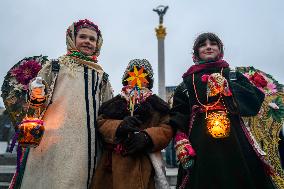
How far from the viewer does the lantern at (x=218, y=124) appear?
8.52ft

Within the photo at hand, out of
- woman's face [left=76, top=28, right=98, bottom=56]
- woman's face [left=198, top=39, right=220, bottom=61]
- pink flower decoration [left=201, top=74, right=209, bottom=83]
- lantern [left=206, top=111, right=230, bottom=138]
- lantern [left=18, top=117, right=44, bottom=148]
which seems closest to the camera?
lantern [left=18, top=117, right=44, bottom=148]

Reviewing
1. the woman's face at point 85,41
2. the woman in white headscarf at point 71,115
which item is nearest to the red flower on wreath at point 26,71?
the woman in white headscarf at point 71,115

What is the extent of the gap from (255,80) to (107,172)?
1.60 meters

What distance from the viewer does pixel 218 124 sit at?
2.62 m

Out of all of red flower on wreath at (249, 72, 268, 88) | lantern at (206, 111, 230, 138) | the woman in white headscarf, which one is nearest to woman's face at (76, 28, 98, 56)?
the woman in white headscarf

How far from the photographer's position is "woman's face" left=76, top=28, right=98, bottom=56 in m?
3.35

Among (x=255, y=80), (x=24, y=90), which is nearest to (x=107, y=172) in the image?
(x=24, y=90)

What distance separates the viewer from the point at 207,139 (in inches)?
106

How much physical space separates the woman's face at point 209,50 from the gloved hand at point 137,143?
0.96 m

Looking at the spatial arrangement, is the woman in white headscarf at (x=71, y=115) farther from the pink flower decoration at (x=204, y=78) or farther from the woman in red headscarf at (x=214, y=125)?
the pink flower decoration at (x=204, y=78)

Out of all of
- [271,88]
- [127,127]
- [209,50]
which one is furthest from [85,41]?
[271,88]

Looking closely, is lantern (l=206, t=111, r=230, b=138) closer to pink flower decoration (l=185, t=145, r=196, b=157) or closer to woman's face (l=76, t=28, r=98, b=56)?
pink flower decoration (l=185, t=145, r=196, b=157)

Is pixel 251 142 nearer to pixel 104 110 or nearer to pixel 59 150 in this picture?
pixel 104 110

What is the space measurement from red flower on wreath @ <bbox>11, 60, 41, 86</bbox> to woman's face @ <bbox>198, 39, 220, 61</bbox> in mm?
1618
